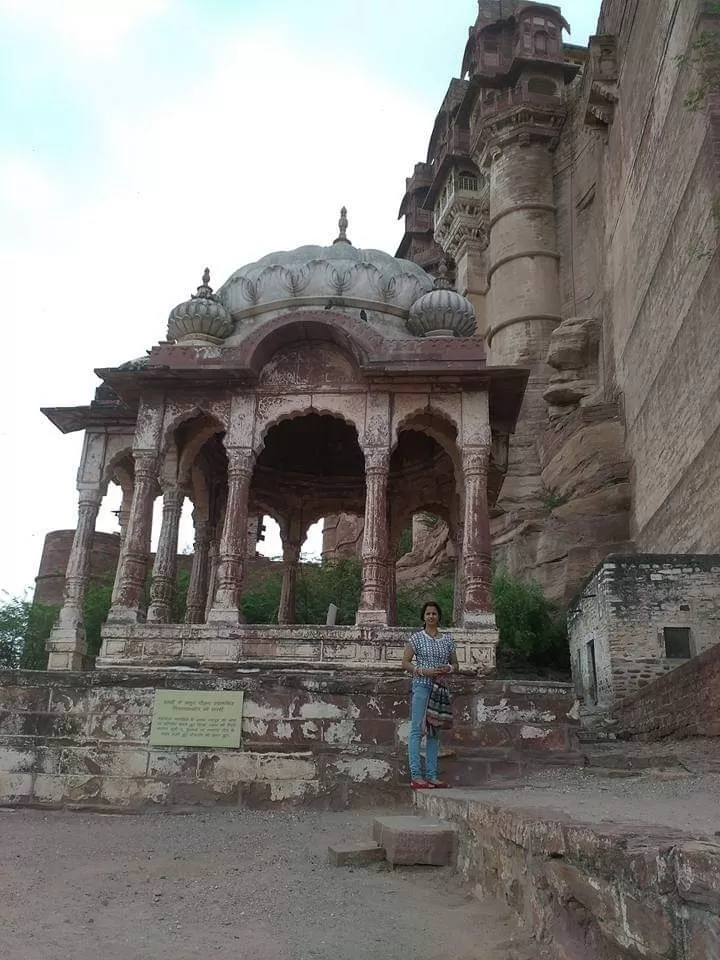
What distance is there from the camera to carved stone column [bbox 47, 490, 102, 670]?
9.63 m

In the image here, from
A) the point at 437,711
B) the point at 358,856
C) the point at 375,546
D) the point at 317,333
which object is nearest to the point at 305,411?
the point at 317,333

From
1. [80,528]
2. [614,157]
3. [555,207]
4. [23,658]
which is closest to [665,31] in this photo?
[614,157]

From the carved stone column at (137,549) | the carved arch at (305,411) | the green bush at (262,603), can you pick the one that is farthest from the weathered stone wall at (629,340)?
the carved stone column at (137,549)

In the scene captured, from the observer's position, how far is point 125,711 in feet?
23.3

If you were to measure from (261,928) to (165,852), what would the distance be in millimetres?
1963

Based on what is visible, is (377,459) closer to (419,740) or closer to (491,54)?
(419,740)

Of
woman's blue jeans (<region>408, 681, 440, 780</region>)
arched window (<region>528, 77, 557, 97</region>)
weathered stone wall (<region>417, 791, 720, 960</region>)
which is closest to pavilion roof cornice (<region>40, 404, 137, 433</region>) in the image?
woman's blue jeans (<region>408, 681, 440, 780</region>)

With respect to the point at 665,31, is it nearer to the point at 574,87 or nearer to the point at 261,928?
the point at 574,87

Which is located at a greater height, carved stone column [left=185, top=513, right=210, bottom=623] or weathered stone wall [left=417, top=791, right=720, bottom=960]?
carved stone column [left=185, top=513, right=210, bottom=623]

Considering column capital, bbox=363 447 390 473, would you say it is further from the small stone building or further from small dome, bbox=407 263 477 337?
the small stone building

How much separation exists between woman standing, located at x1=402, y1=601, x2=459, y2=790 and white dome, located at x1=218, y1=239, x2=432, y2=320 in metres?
6.42

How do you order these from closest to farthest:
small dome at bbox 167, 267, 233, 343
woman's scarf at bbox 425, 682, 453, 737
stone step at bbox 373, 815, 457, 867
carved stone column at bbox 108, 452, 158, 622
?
stone step at bbox 373, 815, 457, 867, woman's scarf at bbox 425, 682, 453, 737, carved stone column at bbox 108, 452, 158, 622, small dome at bbox 167, 267, 233, 343

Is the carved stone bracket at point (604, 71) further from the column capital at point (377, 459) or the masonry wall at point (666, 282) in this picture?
the column capital at point (377, 459)

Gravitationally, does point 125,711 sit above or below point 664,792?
above
